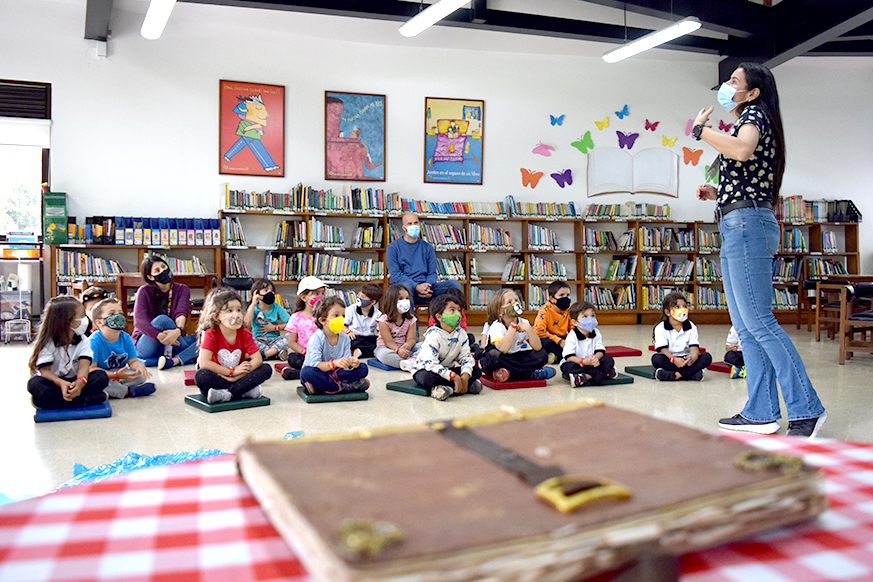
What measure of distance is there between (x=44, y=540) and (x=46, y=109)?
778 cm

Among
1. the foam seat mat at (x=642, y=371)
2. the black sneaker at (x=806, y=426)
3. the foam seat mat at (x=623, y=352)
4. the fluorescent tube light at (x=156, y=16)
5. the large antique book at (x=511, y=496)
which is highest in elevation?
the fluorescent tube light at (x=156, y=16)

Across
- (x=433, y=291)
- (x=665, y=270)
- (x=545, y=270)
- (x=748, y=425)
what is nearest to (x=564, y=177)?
(x=545, y=270)

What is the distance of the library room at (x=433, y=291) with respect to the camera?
481 mm

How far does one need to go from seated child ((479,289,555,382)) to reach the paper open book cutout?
4.77 metres

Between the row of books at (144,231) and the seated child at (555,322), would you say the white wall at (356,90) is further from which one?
the seated child at (555,322)

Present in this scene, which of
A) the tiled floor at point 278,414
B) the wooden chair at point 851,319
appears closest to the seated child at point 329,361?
the tiled floor at point 278,414

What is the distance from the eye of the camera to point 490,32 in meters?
8.29

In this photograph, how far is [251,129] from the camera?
7520 millimetres

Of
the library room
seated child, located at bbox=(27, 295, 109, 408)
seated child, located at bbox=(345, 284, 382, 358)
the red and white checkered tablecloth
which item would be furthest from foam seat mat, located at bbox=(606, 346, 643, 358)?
the red and white checkered tablecloth

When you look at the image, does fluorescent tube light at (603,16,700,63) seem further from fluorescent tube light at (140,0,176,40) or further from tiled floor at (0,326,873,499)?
fluorescent tube light at (140,0,176,40)

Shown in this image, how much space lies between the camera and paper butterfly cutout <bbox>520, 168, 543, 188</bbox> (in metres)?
8.53

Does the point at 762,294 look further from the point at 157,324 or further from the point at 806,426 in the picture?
the point at 157,324

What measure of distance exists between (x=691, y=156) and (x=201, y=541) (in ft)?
31.5

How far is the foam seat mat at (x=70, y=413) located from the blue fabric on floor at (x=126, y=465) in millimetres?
849
